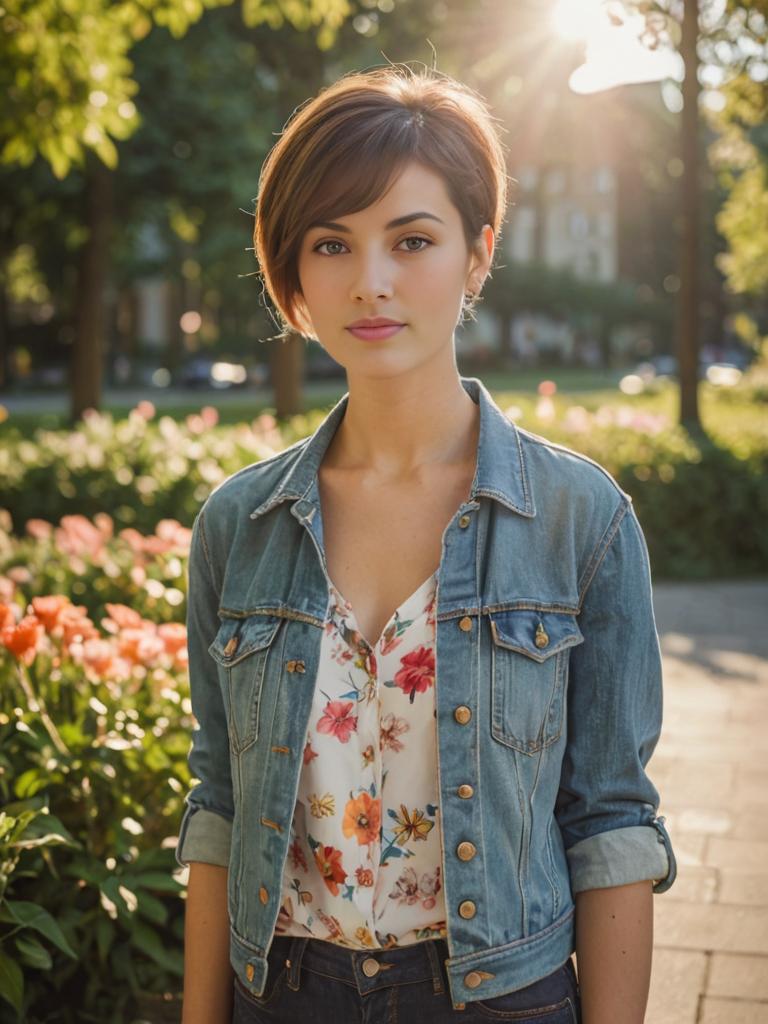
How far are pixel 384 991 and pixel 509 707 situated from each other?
0.41m

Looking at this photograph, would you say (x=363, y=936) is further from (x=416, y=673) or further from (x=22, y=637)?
(x=22, y=637)

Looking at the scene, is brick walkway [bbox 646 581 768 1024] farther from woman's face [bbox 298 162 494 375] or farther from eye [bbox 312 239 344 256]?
eye [bbox 312 239 344 256]

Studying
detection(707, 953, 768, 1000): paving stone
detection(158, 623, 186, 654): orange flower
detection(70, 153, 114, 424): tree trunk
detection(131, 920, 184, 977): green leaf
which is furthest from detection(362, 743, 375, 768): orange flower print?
detection(70, 153, 114, 424): tree trunk

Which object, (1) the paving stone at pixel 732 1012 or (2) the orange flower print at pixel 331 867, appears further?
(1) the paving stone at pixel 732 1012

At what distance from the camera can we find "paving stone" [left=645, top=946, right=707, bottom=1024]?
11.0 feet

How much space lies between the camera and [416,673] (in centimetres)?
178

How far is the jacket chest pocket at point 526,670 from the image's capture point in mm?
1759

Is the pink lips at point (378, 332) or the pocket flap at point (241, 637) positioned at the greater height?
the pink lips at point (378, 332)

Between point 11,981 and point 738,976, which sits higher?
point 11,981

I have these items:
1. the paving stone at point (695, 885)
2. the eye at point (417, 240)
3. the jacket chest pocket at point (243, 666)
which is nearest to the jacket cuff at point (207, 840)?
the jacket chest pocket at point (243, 666)

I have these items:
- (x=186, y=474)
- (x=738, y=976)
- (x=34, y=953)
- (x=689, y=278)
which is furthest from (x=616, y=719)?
(x=689, y=278)

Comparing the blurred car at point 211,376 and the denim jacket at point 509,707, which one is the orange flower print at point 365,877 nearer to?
the denim jacket at point 509,707

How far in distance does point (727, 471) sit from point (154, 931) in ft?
26.2

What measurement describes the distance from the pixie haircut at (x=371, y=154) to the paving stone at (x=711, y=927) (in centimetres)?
245
